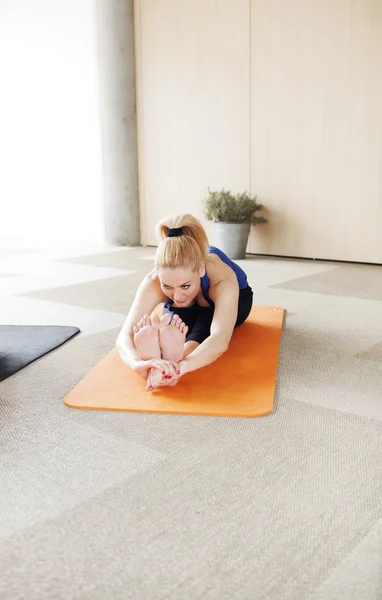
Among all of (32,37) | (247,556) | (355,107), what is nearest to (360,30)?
(355,107)

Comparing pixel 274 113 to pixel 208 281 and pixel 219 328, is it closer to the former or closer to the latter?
pixel 208 281

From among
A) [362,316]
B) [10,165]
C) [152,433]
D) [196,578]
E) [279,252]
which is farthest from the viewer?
[10,165]

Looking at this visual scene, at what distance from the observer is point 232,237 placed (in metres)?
5.23

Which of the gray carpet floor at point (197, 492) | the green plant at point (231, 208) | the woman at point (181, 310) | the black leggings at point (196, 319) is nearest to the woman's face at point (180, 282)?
the woman at point (181, 310)

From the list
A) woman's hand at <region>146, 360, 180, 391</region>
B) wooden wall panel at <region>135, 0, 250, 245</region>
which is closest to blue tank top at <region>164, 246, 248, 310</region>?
woman's hand at <region>146, 360, 180, 391</region>

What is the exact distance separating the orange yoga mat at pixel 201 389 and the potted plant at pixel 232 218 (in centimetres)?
273

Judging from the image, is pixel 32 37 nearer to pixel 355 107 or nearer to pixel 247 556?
pixel 355 107

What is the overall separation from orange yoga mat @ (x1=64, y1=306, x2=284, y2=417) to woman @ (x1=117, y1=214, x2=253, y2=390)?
0.06m

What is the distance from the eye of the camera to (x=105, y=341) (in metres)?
2.76

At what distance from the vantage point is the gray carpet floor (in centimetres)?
113

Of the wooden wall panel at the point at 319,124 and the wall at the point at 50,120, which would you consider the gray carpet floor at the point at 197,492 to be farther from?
the wall at the point at 50,120

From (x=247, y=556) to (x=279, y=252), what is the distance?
441 cm

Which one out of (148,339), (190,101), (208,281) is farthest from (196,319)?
(190,101)

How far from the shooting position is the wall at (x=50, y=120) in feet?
21.4
